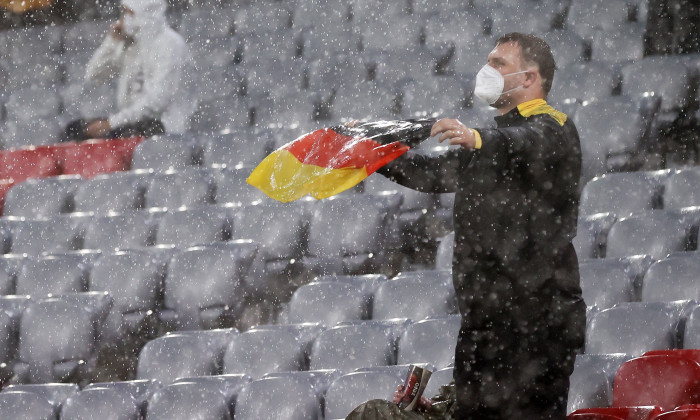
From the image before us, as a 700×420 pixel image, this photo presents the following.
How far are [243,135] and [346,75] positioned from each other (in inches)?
12.7

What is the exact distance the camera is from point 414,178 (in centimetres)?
86

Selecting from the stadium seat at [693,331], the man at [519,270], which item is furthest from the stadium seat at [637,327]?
the man at [519,270]

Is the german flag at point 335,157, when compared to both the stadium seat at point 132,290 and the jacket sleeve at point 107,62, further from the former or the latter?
the jacket sleeve at point 107,62

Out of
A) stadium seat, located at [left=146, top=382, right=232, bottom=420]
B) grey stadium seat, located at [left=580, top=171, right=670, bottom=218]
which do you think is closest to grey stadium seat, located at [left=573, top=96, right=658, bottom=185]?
grey stadium seat, located at [left=580, top=171, right=670, bottom=218]

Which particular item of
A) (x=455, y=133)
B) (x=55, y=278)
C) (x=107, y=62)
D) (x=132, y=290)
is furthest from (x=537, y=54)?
(x=107, y=62)

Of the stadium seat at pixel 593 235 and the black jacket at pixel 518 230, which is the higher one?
the black jacket at pixel 518 230

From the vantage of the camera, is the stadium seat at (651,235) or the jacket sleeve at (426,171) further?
the stadium seat at (651,235)

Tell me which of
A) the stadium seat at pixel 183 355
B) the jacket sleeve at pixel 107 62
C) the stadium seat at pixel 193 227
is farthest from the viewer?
the jacket sleeve at pixel 107 62

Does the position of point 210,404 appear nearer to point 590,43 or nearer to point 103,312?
point 103,312

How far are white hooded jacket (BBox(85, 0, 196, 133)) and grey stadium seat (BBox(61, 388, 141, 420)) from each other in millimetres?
943

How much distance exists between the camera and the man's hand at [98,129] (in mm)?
2077

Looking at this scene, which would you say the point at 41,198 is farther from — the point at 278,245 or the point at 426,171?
the point at 426,171

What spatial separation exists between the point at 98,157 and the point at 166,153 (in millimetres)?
152

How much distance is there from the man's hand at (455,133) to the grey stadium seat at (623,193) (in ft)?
2.44
